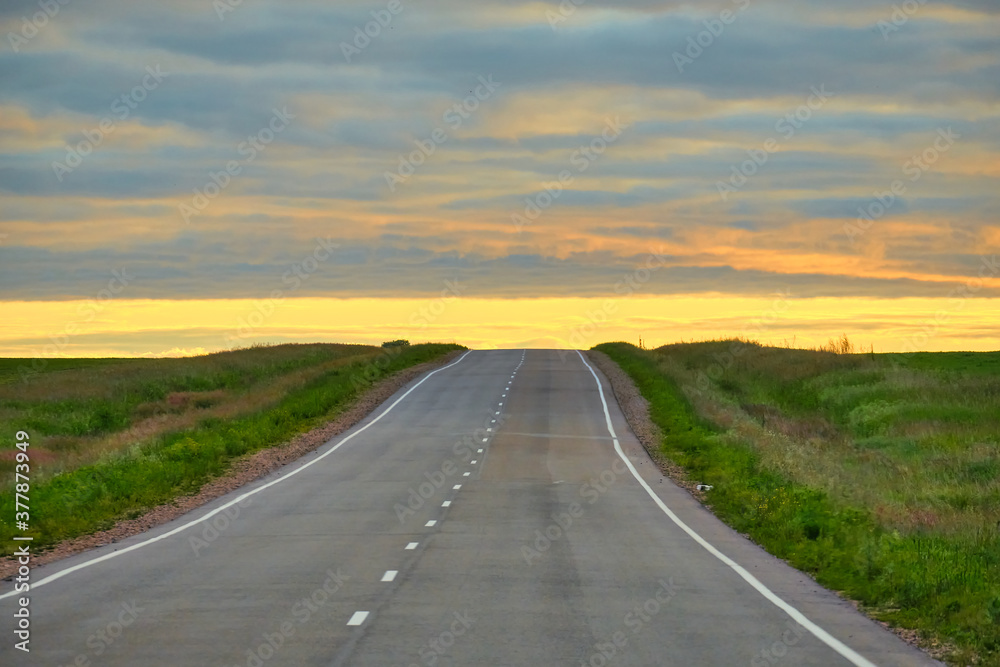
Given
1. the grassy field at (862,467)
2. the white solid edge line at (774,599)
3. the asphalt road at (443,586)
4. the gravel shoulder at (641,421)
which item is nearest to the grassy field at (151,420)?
the asphalt road at (443,586)

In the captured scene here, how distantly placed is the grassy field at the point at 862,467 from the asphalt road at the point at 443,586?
773 mm

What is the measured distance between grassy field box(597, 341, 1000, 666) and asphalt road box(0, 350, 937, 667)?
773 millimetres

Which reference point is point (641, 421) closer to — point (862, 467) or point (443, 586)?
point (862, 467)

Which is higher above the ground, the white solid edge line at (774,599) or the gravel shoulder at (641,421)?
the gravel shoulder at (641,421)

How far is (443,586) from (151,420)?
37889 mm

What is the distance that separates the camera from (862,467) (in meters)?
34.1

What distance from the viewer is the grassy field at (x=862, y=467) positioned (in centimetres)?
1355

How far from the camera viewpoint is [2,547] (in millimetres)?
17328

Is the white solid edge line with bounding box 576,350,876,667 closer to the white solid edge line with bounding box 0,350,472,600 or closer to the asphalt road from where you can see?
the asphalt road

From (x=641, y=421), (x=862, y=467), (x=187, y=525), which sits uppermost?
(x=641, y=421)

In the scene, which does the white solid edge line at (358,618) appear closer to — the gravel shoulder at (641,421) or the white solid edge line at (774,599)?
the white solid edge line at (774,599)

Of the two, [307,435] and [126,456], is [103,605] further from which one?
[307,435]

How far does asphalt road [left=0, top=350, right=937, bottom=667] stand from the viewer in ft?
33.8

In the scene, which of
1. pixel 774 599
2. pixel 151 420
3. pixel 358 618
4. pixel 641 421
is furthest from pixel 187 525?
pixel 151 420
